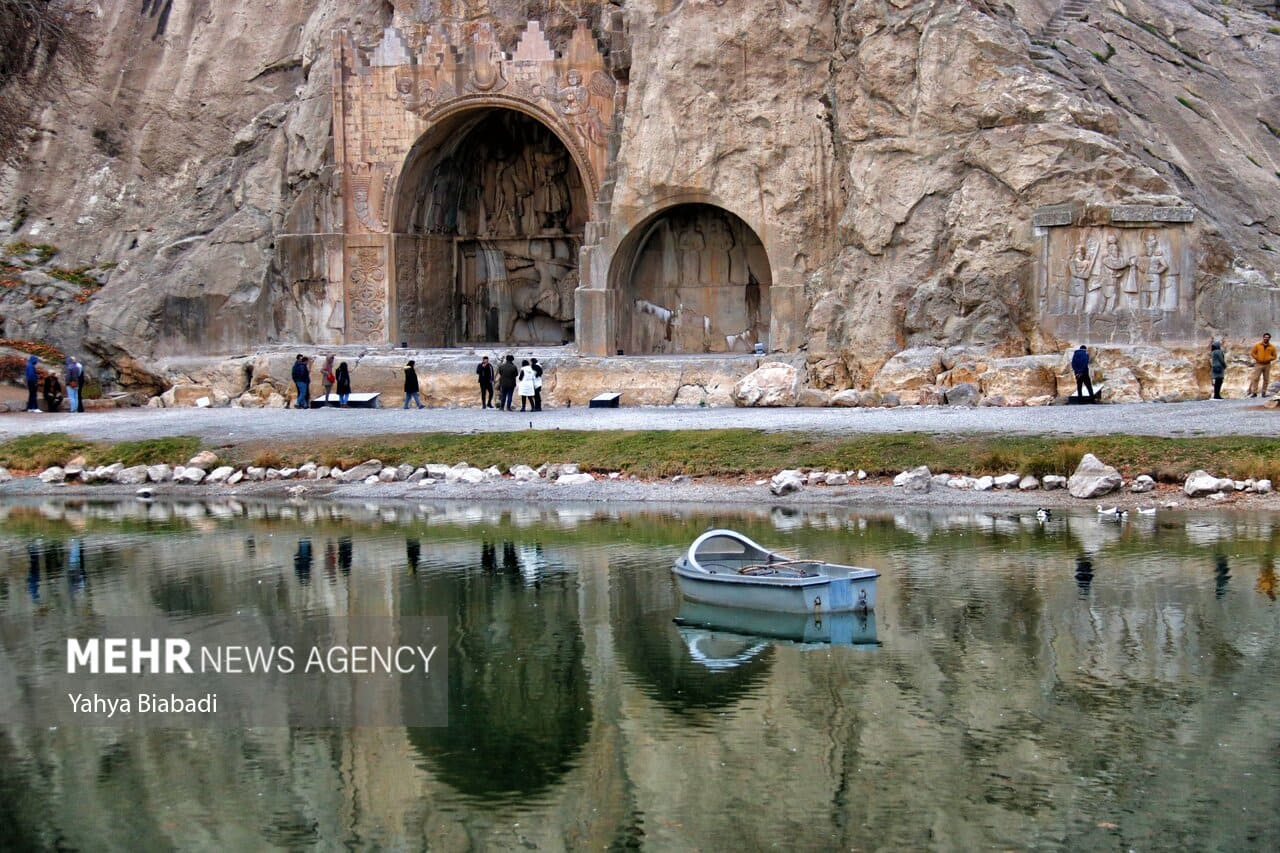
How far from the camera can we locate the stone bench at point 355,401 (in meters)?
35.9

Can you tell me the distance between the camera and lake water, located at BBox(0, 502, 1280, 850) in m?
11.5

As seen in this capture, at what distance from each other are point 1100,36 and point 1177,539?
60.2ft

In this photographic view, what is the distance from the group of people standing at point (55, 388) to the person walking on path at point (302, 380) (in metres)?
4.79

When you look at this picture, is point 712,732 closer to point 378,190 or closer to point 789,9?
point 789,9

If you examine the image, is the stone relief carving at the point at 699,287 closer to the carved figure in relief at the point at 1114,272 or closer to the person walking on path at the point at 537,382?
the person walking on path at the point at 537,382

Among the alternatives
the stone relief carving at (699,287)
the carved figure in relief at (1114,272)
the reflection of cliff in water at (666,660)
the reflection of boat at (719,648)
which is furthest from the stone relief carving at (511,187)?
the reflection of boat at (719,648)

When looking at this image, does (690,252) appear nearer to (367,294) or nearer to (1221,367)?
(367,294)

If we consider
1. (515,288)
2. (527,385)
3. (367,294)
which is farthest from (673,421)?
(515,288)

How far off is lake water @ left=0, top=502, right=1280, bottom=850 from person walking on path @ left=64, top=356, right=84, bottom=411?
14.4 metres

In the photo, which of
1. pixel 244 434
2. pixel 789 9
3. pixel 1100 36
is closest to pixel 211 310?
pixel 244 434

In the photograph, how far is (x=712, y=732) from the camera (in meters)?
13.5

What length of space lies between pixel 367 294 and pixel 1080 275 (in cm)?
1655

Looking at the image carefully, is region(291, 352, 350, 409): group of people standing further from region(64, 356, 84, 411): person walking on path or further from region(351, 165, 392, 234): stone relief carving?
region(64, 356, 84, 411): person walking on path

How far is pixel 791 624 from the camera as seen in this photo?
17000 millimetres
